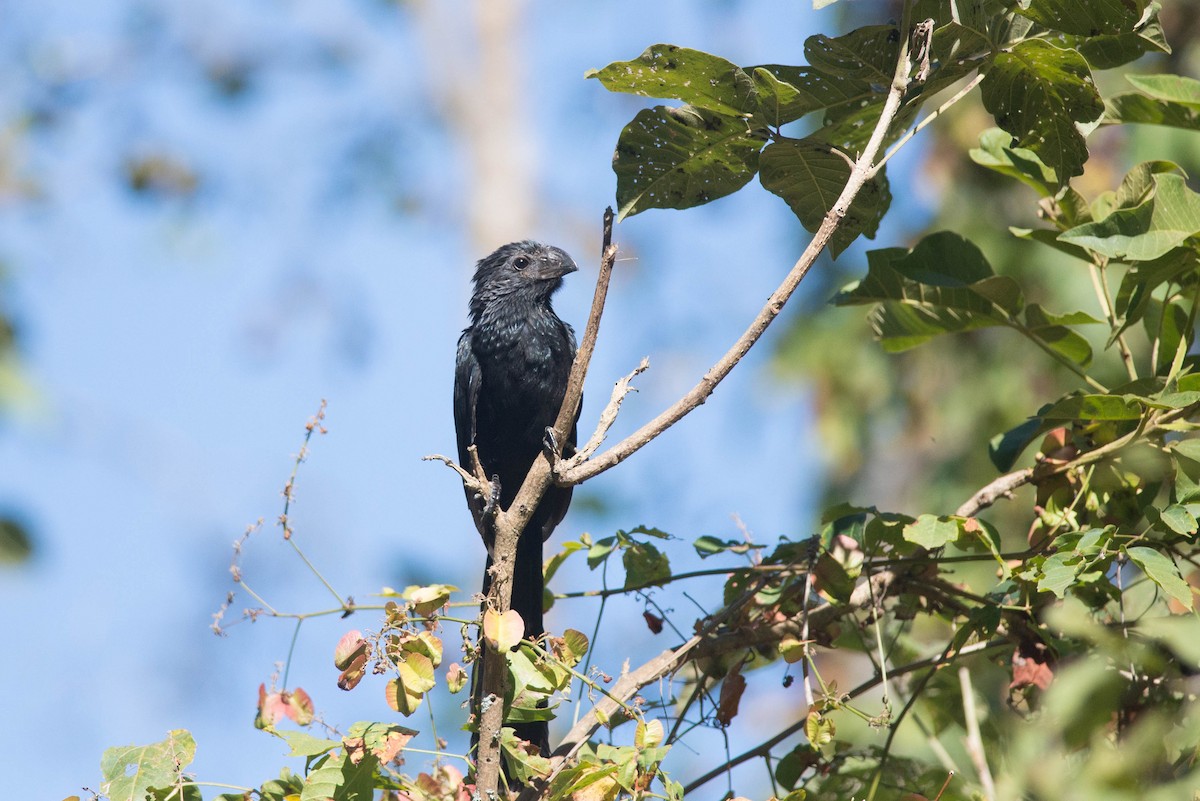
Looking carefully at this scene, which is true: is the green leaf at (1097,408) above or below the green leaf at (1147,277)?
below

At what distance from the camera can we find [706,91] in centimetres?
210

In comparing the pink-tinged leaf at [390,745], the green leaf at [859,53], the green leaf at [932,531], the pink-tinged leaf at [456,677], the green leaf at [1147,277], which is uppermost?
the green leaf at [859,53]

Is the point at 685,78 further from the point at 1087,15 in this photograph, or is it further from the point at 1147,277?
the point at 1147,277

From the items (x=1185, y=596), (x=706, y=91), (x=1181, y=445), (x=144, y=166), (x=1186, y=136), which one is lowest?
(x=1185, y=596)

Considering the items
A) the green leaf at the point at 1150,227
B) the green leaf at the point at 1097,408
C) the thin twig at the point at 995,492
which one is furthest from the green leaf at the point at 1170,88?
the thin twig at the point at 995,492

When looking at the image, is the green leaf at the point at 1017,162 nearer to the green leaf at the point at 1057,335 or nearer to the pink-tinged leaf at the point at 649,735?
the green leaf at the point at 1057,335

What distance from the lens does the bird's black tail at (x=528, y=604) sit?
242 cm

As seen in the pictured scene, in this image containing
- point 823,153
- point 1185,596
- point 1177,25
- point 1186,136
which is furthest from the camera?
point 1177,25

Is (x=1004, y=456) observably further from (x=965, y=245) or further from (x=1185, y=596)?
(x=1185, y=596)

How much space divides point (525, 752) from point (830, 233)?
3.55ft

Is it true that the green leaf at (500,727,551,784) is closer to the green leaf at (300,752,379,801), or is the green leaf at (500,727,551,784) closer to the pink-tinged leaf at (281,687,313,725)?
the green leaf at (300,752,379,801)

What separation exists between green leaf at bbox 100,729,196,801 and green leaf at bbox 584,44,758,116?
1385 millimetres

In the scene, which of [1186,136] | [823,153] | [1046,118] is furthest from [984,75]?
[1186,136]

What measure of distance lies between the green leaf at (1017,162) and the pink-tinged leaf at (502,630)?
1.40m
